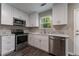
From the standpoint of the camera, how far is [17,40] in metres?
2.43

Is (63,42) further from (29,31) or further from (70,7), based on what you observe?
(29,31)

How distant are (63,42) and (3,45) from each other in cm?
167

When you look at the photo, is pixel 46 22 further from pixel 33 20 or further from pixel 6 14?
pixel 6 14

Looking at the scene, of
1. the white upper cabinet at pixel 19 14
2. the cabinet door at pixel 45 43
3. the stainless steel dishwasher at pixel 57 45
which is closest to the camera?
the stainless steel dishwasher at pixel 57 45

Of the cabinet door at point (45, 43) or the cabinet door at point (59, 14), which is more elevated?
the cabinet door at point (59, 14)

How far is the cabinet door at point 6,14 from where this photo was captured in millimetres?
1924

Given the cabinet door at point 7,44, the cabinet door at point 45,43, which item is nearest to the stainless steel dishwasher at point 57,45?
the cabinet door at point 45,43

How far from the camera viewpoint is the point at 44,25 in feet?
7.11

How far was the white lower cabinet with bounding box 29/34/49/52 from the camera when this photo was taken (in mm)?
2291

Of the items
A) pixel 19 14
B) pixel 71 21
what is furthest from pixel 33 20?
pixel 71 21

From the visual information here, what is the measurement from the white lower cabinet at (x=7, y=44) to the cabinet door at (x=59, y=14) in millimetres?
1480

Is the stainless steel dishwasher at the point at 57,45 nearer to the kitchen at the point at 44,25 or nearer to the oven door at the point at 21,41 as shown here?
the kitchen at the point at 44,25

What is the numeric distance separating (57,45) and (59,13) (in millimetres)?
961

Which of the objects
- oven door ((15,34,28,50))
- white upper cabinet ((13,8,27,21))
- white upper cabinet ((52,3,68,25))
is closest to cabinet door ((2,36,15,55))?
oven door ((15,34,28,50))
